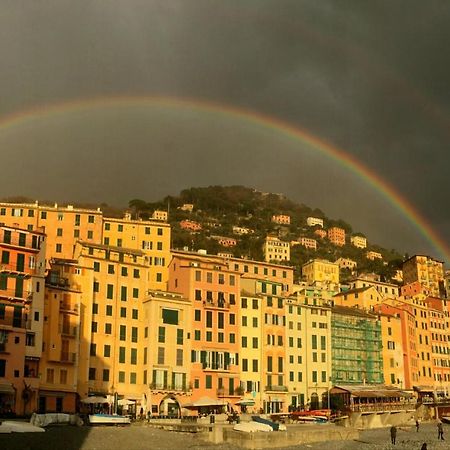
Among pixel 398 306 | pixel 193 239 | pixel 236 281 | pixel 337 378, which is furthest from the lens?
pixel 193 239

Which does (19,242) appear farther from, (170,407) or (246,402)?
(246,402)

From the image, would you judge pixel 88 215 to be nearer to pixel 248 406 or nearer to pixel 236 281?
pixel 236 281

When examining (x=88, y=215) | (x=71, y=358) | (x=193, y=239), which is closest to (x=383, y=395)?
(x=71, y=358)

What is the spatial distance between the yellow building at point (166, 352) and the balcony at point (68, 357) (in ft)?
31.7

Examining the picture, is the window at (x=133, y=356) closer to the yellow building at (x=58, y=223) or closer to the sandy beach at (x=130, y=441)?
the sandy beach at (x=130, y=441)

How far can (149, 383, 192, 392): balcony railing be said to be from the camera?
84188 mm

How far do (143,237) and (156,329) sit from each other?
2613 cm

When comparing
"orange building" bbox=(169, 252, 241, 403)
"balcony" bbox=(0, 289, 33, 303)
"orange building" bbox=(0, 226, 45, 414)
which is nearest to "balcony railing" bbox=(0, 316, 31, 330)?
"orange building" bbox=(0, 226, 45, 414)

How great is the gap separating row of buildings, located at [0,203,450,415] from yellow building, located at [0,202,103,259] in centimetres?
16

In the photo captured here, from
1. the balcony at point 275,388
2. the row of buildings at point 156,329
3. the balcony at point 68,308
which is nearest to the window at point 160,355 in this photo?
the row of buildings at point 156,329

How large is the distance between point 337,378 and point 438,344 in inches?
1498

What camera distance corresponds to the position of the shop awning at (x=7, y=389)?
7050 centimetres

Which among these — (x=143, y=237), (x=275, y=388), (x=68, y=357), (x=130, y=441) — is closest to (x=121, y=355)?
(x=68, y=357)

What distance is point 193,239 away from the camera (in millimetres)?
193750
